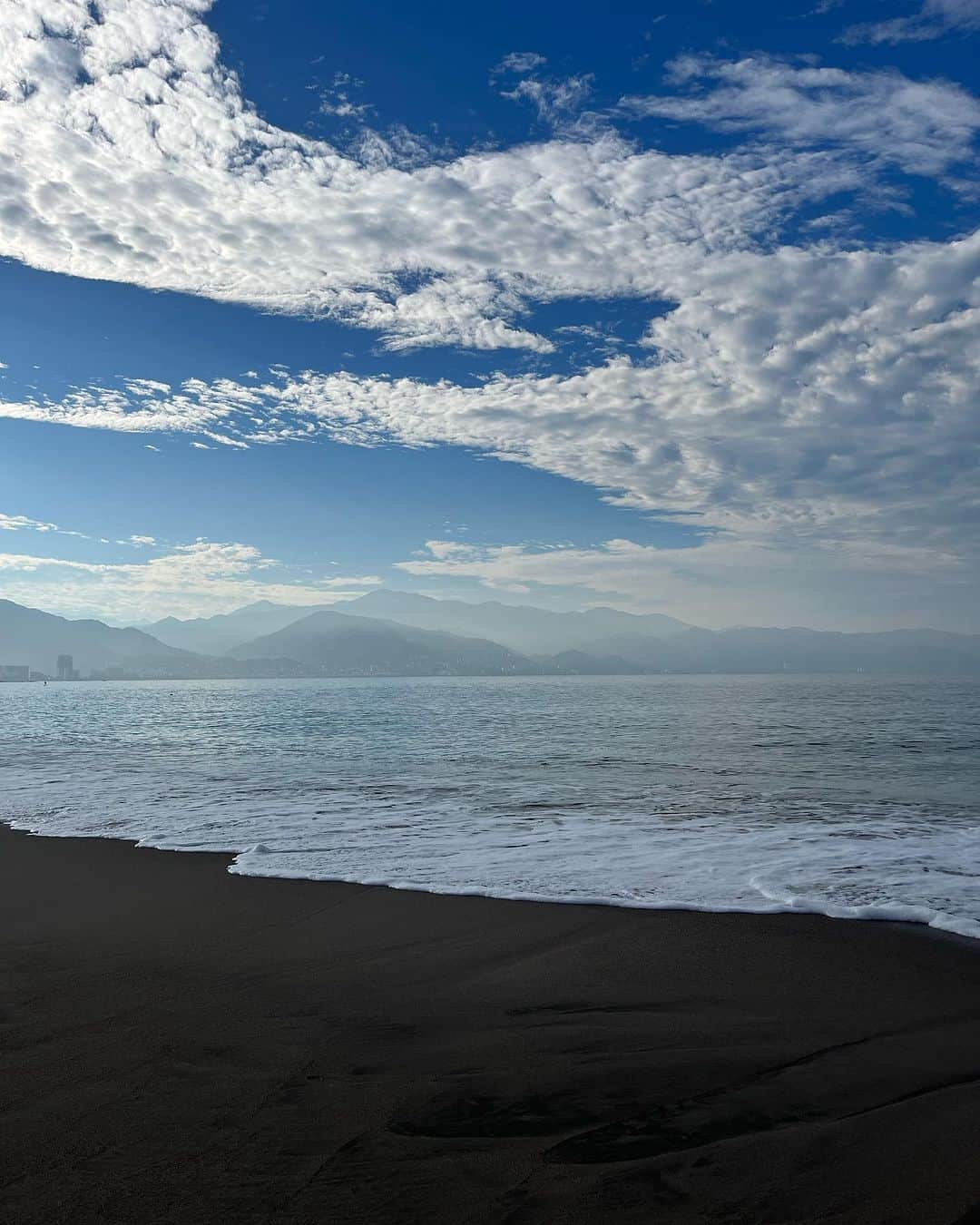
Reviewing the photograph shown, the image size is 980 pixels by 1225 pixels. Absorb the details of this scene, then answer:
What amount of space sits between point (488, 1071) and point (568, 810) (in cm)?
1035

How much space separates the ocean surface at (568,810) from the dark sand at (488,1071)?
5.48ft

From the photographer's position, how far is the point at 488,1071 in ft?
14.5

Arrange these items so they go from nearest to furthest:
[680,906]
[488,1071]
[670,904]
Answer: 1. [488,1071]
2. [680,906]
3. [670,904]

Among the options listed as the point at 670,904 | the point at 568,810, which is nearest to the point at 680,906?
the point at 670,904

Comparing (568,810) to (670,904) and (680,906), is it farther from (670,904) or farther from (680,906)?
(680,906)

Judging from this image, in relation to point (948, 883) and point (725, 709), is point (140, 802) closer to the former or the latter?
point (948, 883)

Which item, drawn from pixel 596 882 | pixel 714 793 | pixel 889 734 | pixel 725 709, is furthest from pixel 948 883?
pixel 725 709

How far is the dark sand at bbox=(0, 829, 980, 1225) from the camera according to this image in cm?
331

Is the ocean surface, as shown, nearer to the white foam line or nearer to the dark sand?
the white foam line

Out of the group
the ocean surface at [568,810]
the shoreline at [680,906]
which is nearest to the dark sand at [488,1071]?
the shoreline at [680,906]

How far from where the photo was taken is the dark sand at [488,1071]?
3.31 meters

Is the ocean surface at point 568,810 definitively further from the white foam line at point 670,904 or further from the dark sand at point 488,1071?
the dark sand at point 488,1071

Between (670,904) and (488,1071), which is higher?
(488,1071)

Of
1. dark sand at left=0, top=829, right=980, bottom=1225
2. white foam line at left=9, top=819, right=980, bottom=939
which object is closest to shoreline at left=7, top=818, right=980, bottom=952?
white foam line at left=9, top=819, right=980, bottom=939
